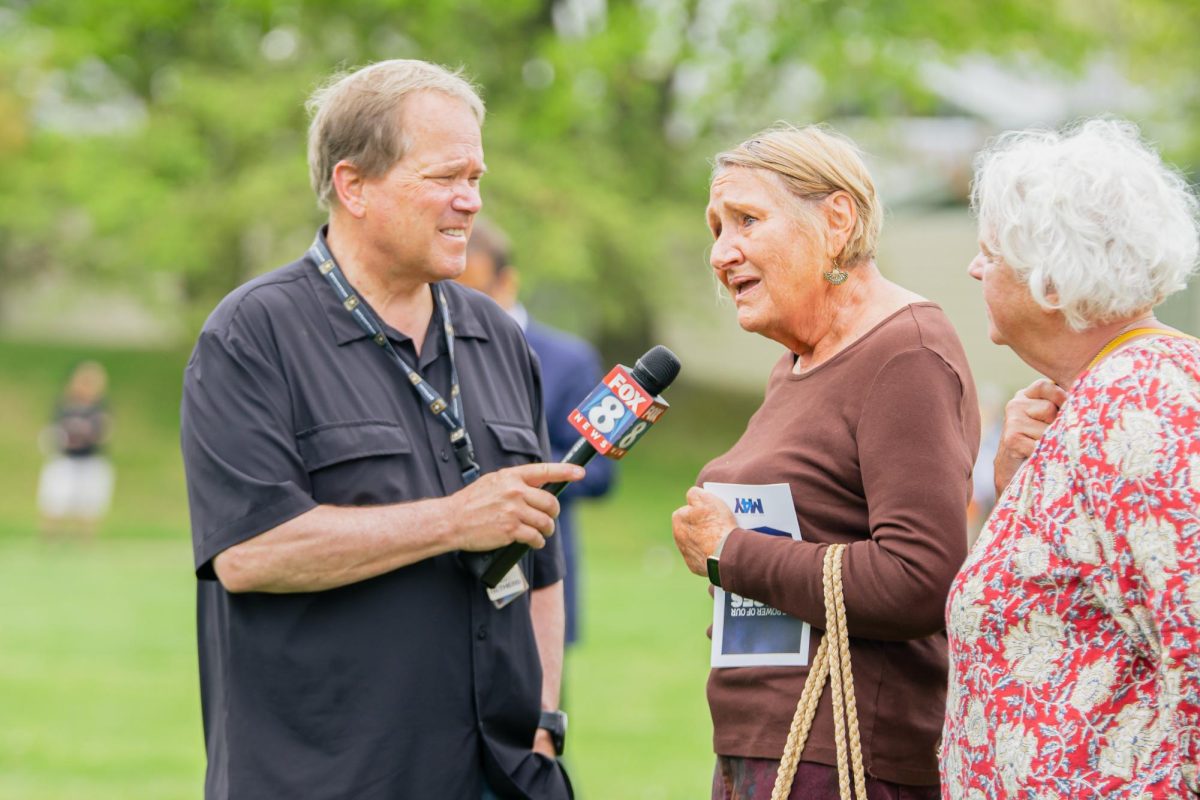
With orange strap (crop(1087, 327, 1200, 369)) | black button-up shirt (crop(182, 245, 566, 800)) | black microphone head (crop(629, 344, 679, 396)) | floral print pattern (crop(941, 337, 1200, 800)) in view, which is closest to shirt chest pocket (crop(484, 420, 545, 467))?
black button-up shirt (crop(182, 245, 566, 800))

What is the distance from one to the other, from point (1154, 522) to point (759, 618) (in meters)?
1.05

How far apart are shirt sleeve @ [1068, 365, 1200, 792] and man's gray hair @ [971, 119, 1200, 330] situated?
0.20 m

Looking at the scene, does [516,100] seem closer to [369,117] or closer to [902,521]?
[369,117]

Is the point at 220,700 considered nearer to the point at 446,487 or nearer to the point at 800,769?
the point at 446,487

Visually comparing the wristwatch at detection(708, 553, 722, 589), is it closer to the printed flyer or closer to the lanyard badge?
the printed flyer

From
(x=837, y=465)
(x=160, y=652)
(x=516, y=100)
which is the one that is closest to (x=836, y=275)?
(x=837, y=465)

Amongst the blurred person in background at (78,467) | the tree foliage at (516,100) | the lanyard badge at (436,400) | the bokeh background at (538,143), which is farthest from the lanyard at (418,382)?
the tree foliage at (516,100)

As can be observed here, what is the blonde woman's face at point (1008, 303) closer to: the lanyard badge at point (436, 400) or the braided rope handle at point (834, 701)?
the braided rope handle at point (834, 701)

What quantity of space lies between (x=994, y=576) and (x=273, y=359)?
1636 mm

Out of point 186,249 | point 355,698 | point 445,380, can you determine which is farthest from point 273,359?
point 186,249

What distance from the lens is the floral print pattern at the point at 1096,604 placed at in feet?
7.34

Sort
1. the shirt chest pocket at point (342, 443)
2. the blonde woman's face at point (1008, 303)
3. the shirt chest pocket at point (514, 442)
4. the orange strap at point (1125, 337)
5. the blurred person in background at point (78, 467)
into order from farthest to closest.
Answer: the blurred person in background at point (78, 467), the shirt chest pocket at point (514, 442), the shirt chest pocket at point (342, 443), the blonde woman's face at point (1008, 303), the orange strap at point (1125, 337)

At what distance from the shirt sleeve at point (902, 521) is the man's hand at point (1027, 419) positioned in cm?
12

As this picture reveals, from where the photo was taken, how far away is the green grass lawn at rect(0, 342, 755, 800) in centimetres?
735
